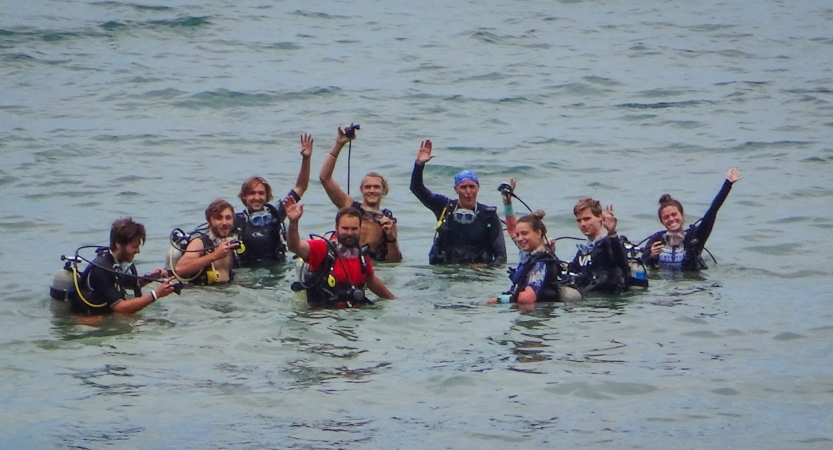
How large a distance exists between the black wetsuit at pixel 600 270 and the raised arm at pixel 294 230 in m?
2.92

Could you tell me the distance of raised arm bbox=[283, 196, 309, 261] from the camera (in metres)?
10.3

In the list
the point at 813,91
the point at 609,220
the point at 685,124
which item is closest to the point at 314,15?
the point at 685,124

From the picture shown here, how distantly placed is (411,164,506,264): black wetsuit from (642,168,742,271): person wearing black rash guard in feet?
Result: 5.83

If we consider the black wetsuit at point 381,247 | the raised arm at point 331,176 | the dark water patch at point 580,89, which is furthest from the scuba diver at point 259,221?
the dark water patch at point 580,89

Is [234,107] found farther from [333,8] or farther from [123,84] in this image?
[333,8]

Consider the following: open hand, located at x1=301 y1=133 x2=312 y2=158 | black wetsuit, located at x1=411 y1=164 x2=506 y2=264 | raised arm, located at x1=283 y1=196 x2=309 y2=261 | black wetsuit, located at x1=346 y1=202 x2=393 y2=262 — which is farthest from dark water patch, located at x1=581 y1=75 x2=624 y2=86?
raised arm, located at x1=283 y1=196 x2=309 y2=261

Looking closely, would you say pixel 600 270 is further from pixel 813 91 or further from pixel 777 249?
pixel 813 91

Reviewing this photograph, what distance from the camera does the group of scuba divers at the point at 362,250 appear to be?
1102 cm

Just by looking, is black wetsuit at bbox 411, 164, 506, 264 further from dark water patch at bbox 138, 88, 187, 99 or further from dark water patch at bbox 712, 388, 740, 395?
dark water patch at bbox 138, 88, 187, 99

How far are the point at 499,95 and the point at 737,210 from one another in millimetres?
9485

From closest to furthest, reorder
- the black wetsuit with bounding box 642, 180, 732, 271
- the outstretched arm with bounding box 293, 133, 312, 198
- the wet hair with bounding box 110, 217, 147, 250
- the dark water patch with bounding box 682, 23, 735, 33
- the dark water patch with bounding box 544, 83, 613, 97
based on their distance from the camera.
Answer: the wet hair with bounding box 110, 217, 147, 250 < the black wetsuit with bounding box 642, 180, 732, 271 < the outstretched arm with bounding box 293, 133, 312, 198 < the dark water patch with bounding box 544, 83, 613, 97 < the dark water patch with bounding box 682, 23, 735, 33

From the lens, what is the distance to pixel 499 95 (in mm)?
26391

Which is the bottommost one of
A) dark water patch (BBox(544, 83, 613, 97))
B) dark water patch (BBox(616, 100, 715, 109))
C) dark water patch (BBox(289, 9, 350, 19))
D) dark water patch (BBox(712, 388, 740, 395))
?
dark water patch (BBox(712, 388, 740, 395))

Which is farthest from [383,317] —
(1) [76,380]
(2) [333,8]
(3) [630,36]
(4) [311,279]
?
(2) [333,8]
